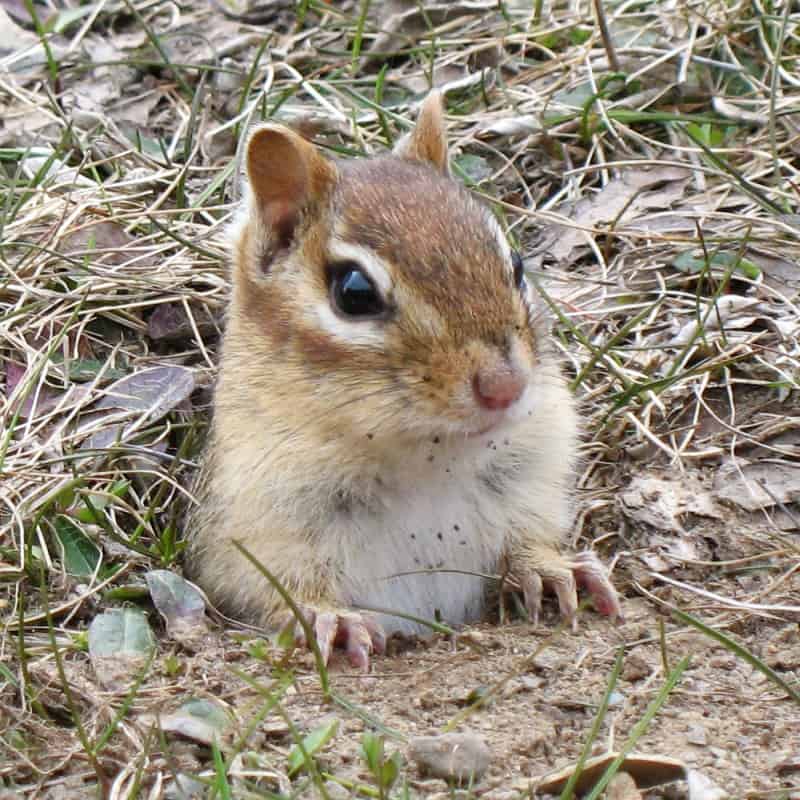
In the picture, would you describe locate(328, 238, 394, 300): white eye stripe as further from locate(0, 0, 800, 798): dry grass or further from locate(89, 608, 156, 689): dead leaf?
locate(89, 608, 156, 689): dead leaf

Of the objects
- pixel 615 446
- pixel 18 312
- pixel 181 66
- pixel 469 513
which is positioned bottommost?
pixel 615 446

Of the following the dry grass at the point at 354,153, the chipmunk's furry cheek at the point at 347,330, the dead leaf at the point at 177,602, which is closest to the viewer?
the chipmunk's furry cheek at the point at 347,330

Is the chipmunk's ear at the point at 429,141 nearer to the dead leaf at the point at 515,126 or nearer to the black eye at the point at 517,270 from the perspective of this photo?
the black eye at the point at 517,270

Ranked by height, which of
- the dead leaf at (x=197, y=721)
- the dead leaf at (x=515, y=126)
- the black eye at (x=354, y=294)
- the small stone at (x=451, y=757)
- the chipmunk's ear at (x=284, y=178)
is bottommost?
the small stone at (x=451, y=757)

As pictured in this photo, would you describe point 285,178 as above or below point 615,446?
above

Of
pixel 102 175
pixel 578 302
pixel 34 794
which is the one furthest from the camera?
pixel 102 175

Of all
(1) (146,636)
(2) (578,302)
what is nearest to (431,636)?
(1) (146,636)

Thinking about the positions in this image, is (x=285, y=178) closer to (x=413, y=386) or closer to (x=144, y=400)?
(x=413, y=386)

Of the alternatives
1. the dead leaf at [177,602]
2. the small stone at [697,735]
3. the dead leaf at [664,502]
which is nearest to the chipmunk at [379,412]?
the dead leaf at [177,602]
